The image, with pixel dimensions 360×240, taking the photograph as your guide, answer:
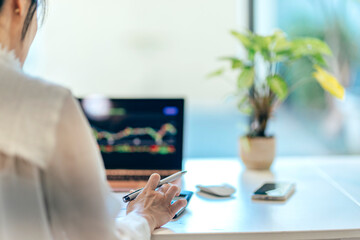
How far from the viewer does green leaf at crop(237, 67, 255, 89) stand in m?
1.75

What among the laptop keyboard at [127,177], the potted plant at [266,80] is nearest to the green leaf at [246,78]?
the potted plant at [266,80]

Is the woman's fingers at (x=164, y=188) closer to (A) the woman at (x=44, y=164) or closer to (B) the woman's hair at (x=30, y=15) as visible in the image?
(A) the woman at (x=44, y=164)

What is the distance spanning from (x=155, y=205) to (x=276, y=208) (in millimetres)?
407

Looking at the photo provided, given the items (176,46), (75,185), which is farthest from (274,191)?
(176,46)

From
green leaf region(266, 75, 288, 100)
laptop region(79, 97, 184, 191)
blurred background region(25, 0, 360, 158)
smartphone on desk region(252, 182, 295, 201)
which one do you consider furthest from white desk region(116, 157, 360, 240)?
blurred background region(25, 0, 360, 158)

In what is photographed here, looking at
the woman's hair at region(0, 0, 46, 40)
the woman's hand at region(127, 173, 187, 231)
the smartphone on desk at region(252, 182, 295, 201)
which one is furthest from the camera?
the smartphone on desk at region(252, 182, 295, 201)

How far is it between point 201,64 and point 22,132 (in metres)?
2.06

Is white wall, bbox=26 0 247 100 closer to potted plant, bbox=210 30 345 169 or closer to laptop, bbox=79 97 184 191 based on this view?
potted plant, bbox=210 30 345 169

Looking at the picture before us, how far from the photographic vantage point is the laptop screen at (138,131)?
1729mm

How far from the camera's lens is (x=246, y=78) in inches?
69.2

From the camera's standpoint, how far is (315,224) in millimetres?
1174

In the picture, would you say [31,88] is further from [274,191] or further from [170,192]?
[274,191]

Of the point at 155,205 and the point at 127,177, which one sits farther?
the point at 127,177

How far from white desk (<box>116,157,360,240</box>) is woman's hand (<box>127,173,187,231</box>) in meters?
0.04
